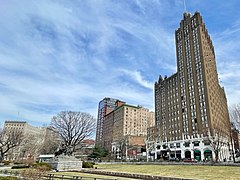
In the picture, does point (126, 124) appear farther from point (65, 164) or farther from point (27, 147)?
point (65, 164)

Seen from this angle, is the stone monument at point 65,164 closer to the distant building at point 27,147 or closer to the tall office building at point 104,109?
the distant building at point 27,147

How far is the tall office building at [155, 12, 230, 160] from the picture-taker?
76.6 m

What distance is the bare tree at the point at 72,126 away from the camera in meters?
57.3

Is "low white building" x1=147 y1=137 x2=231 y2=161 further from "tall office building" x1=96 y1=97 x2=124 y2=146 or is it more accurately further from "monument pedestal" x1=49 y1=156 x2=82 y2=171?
"tall office building" x1=96 y1=97 x2=124 y2=146

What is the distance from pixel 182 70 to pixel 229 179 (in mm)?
79322

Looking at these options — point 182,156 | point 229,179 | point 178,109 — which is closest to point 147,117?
point 178,109

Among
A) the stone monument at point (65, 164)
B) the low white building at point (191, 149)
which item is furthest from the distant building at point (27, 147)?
the low white building at point (191, 149)

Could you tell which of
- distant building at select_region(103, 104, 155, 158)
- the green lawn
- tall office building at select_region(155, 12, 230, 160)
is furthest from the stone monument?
distant building at select_region(103, 104, 155, 158)

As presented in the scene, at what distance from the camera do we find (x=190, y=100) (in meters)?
85.6

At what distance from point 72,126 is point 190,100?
52832 mm

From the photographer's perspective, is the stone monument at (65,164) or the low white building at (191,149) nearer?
the stone monument at (65,164)

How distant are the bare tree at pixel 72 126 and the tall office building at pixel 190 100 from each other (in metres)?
42.1

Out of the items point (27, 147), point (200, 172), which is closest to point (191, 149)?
point (200, 172)

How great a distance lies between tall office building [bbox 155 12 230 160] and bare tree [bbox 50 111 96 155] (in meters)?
42.1
